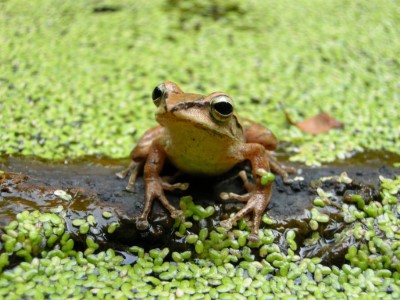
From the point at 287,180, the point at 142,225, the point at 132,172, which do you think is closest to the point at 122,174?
the point at 132,172

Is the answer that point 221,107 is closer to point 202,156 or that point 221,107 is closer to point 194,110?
point 194,110

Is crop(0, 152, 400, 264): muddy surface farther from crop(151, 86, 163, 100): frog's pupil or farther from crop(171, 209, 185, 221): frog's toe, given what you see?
crop(151, 86, 163, 100): frog's pupil

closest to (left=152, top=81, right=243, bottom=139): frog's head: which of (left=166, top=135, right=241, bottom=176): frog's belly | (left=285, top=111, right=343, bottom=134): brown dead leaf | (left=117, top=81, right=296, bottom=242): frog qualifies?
(left=117, top=81, right=296, bottom=242): frog

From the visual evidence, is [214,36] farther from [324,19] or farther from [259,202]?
[259,202]

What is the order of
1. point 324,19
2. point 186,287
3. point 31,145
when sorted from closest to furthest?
point 186,287 < point 31,145 < point 324,19

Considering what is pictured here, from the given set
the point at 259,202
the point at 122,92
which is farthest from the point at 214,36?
the point at 259,202

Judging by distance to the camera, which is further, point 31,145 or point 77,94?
point 77,94
